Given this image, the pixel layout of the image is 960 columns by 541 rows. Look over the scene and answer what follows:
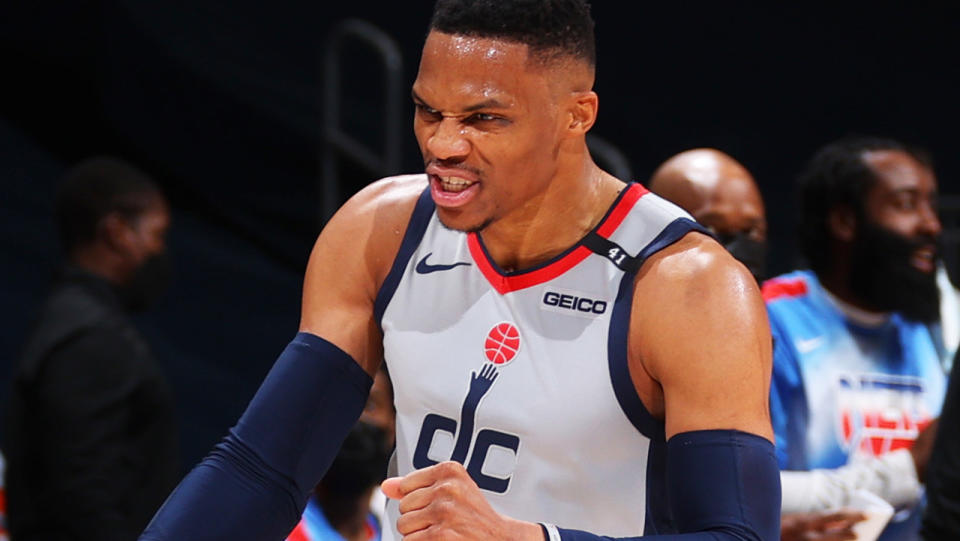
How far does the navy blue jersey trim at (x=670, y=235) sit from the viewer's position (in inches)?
84.9

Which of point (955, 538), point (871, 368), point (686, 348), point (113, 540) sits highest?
point (686, 348)

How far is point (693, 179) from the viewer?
3.37 meters

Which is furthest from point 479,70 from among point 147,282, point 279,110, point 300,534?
point 279,110

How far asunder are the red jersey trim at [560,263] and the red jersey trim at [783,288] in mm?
1270

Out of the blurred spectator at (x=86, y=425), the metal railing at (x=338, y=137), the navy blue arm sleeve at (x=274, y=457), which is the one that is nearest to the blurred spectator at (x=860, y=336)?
the navy blue arm sleeve at (x=274, y=457)

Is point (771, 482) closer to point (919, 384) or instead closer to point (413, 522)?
point (413, 522)

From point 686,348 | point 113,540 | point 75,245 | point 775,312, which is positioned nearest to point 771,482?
point 686,348

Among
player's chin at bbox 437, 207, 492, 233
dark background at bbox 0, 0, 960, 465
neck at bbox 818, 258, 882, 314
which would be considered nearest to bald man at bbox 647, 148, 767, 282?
neck at bbox 818, 258, 882, 314

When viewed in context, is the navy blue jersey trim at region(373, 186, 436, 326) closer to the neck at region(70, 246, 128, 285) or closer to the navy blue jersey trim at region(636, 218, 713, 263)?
the navy blue jersey trim at region(636, 218, 713, 263)

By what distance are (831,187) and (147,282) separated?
2.00m

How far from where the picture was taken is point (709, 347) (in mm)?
1994

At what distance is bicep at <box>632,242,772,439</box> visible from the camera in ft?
6.48

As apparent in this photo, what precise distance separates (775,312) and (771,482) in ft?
4.79

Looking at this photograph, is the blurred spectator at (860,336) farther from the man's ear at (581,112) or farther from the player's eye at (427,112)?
the player's eye at (427,112)
